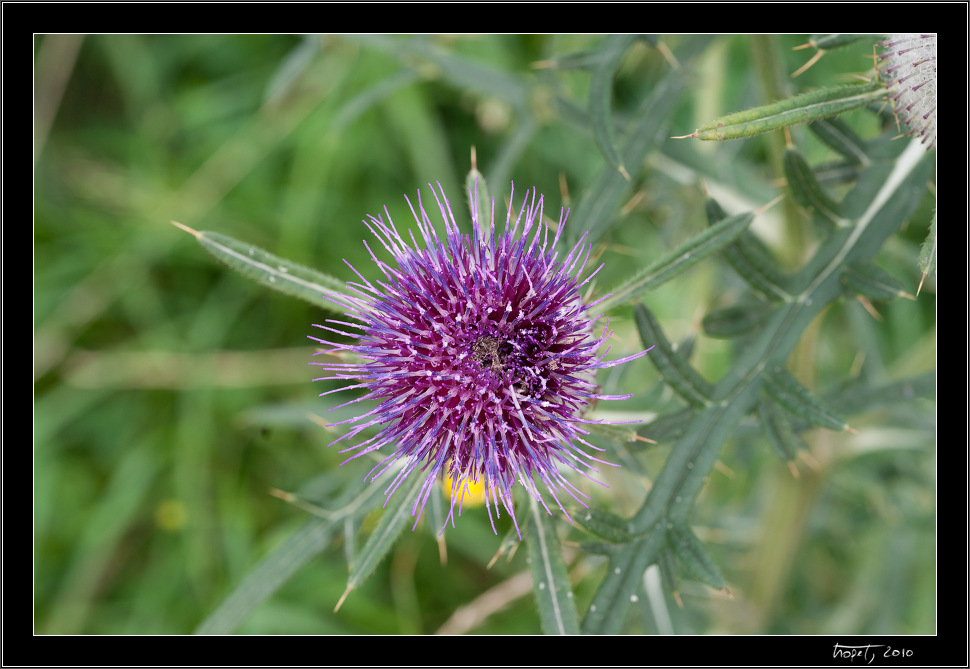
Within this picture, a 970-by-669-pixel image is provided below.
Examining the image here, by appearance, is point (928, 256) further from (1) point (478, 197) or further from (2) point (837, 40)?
(1) point (478, 197)

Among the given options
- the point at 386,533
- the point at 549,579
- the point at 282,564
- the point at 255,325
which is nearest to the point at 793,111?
the point at 549,579

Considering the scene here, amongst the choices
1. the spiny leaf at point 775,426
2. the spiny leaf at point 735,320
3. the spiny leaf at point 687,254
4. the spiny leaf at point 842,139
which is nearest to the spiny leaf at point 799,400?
the spiny leaf at point 775,426

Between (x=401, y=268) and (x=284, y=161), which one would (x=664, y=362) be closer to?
(x=401, y=268)

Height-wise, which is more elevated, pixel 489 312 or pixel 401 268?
pixel 401 268

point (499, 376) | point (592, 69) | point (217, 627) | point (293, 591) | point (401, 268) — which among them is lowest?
point (293, 591)

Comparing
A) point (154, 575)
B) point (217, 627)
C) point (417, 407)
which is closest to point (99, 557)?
point (154, 575)

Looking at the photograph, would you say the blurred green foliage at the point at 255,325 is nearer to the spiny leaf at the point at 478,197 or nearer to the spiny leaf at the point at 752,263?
the spiny leaf at the point at 752,263

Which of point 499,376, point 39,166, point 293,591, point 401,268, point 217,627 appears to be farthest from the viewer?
point 39,166

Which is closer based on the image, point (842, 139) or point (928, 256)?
point (928, 256)
